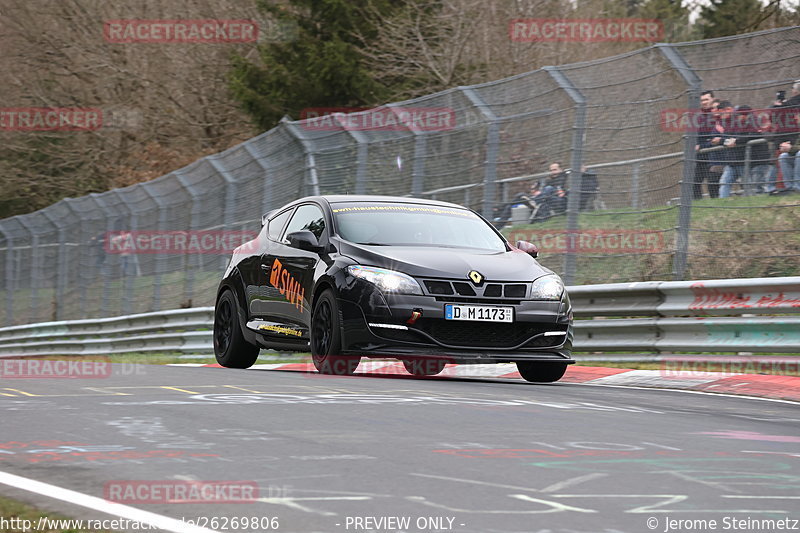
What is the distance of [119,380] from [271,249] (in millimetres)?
2181

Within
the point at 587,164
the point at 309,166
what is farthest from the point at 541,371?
the point at 309,166

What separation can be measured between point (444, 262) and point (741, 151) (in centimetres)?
328

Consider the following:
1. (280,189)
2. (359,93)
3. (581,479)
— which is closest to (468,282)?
(581,479)

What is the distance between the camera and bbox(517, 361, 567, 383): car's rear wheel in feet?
36.6

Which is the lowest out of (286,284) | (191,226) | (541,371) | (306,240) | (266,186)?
(541,371)

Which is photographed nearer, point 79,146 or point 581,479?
point 581,479

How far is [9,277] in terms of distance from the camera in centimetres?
3197

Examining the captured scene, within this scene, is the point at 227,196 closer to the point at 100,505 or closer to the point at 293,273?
the point at 293,273

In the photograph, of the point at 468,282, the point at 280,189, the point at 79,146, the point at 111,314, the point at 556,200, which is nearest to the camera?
the point at 468,282

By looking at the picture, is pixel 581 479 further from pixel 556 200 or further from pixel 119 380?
pixel 556 200

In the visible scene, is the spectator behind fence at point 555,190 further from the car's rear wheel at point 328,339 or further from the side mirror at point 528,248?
the car's rear wheel at point 328,339

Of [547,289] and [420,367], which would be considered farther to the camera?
A: [420,367]

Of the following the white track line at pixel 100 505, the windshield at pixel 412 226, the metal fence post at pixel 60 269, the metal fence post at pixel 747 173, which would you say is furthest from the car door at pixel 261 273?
the metal fence post at pixel 60 269

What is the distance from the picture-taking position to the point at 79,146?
4306 cm
